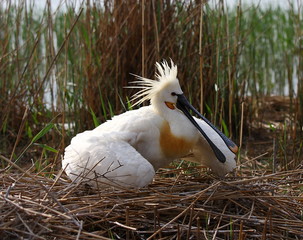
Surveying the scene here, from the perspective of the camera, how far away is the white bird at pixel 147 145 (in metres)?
4.09

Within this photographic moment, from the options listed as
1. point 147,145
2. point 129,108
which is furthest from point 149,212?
point 129,108

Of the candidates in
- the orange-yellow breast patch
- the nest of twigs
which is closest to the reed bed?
the nest of twigs

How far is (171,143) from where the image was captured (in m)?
4.53

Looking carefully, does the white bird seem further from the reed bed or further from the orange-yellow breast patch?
the reed bed

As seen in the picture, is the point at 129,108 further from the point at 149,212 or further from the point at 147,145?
the point at 149,212

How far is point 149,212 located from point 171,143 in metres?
0.81

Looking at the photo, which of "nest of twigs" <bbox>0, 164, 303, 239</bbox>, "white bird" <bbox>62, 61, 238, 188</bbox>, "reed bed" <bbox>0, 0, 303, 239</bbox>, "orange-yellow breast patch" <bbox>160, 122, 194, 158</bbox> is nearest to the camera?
"nest of twigs" <bbox>0, 164, 303, 239</bbox>

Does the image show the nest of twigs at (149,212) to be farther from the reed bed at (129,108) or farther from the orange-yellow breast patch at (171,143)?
the orange-yellow breast patch at (171,143)

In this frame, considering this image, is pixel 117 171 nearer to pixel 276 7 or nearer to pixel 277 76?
pixel 277 76

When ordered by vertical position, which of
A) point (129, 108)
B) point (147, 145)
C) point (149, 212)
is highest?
point (129, 108)

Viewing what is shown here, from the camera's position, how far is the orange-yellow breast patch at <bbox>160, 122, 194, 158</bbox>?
4527mm

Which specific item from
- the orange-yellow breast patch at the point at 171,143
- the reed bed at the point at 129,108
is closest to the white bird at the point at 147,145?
the orange-yellow breast patch at the point at 171,143

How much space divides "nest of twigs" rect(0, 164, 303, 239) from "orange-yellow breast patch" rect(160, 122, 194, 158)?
0.26 metres

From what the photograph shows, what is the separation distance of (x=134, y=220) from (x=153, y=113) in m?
1.07
